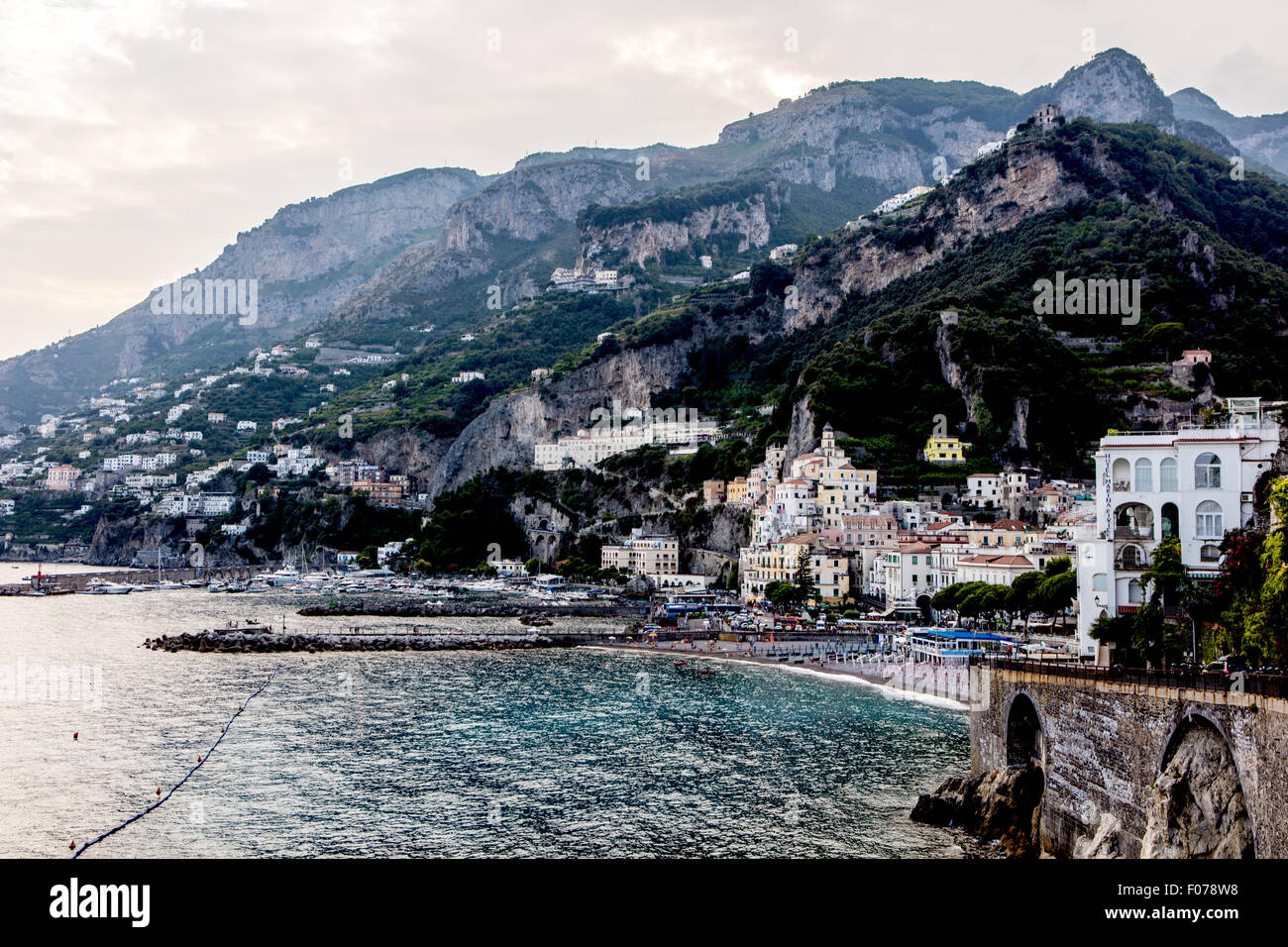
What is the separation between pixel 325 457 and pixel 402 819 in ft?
381

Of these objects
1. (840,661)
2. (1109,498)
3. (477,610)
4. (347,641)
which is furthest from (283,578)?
(1109,498)

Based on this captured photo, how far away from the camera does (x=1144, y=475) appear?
1102 inches

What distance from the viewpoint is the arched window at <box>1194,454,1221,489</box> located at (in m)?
27.1

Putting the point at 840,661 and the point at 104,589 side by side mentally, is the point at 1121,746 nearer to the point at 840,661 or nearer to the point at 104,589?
the point at 840,661

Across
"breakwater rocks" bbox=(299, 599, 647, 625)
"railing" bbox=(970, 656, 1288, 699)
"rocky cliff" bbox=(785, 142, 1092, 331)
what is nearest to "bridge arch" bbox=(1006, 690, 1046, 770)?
→ "railing" bbox=(970, 656, 1288, 699)

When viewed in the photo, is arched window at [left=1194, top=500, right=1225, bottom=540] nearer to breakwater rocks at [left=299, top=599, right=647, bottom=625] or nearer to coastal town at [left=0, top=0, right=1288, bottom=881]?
coastal town at [left=0, top=0, right=1288, bottom=881]

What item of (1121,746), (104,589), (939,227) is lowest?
(104,589)

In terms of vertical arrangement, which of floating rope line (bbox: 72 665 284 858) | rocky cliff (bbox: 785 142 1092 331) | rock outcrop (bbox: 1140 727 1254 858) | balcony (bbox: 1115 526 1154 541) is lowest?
floating rope line (bbox: 72 665 284 858)

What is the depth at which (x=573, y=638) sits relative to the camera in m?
59.3

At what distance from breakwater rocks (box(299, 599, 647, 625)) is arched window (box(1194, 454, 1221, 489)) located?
5021 cm

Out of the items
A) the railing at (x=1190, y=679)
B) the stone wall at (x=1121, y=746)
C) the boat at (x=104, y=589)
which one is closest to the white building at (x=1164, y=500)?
the stone wall at (x=1121, y=746)

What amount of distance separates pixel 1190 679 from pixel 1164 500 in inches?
500
